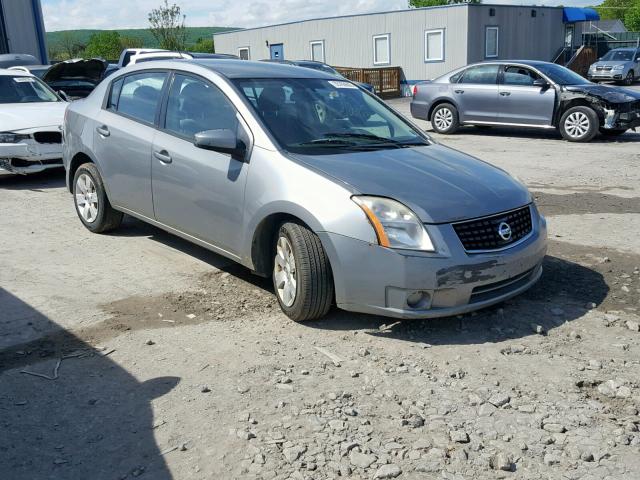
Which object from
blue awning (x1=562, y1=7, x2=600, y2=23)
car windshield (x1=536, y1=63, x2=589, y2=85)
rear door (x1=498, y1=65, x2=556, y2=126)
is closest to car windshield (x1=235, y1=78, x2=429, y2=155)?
rear door (x1=498, y1=65, x2=556, y2=126)

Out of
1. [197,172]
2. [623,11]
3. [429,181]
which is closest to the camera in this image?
[429,181]

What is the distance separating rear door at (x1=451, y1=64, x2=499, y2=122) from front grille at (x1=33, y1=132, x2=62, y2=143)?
9188 millimetres

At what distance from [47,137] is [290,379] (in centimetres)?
705

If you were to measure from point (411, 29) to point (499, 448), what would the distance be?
30.6m

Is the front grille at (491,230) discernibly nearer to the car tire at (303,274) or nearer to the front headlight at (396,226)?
the front headlight at (396,226)

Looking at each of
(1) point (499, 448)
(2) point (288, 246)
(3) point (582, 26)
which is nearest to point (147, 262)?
(2) point (288, 246)

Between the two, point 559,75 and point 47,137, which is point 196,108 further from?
point 559,75

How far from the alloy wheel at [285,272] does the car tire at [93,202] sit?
2.59 m

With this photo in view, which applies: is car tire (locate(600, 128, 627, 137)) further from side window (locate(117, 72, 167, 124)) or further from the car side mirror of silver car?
the car side mirror of silver car

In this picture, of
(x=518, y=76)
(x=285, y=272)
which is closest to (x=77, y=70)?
(x=518, y=76)

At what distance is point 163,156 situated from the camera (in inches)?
224

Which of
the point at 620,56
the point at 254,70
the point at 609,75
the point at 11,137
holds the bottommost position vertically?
the point at 609,75

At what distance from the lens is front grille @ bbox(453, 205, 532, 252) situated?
14.5ft

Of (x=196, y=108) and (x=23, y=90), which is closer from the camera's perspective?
(x=196, y=108)
